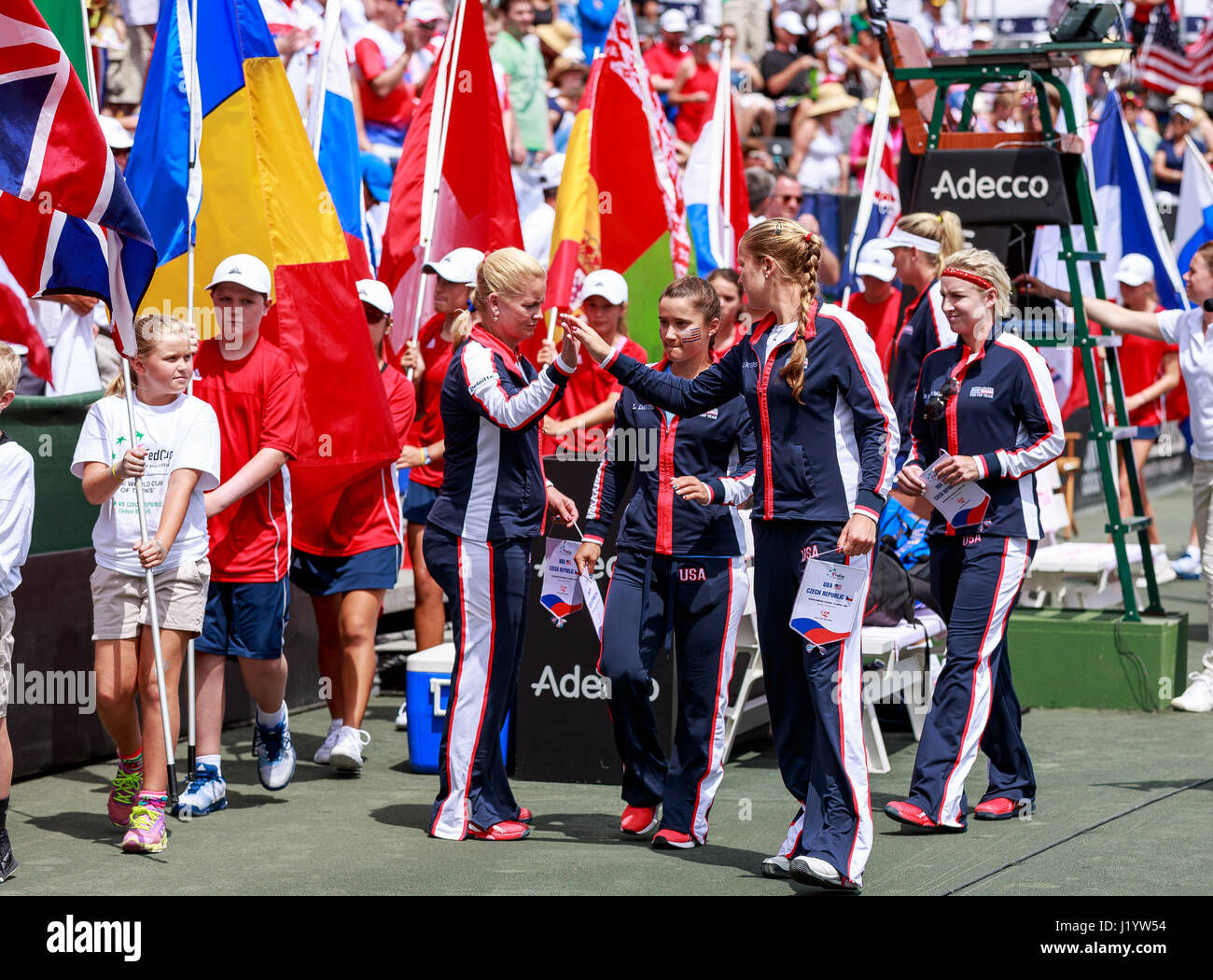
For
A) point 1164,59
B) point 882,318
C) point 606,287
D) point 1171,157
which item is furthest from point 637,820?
point 1164,59

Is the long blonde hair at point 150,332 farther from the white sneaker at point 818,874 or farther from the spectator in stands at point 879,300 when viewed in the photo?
the spectator in stands at point 879,300

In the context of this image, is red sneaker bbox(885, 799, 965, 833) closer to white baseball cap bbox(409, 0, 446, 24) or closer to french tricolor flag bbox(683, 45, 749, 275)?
french tricolor flag bbox(683, 45, 749, 275)

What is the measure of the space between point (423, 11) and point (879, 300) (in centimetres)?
472

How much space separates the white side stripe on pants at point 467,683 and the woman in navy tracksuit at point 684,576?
40 cm

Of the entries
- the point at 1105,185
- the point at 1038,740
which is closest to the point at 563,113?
the point at 1105,185

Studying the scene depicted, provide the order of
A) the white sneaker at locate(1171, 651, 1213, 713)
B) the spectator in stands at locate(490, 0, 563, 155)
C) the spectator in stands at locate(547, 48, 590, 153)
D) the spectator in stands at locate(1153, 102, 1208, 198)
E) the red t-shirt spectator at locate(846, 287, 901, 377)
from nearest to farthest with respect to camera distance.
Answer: the white sneaker at locate(1171, 651, 1213, 713) < the red t-shirt spectator at locate(846, 287, 901, 377) < the spectator in stands at locate(490, 0, 563, 155) < the spectator in stands at locate(547, 48, 590, 153) < the spectator in stands at locate(1153, 102, 1208, 198)

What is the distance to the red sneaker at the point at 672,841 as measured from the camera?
6.48 m

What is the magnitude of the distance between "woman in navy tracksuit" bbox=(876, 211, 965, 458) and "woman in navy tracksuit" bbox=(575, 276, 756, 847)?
177cm

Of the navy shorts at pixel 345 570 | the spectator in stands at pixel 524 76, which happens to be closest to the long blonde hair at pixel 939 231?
the navy shorts at pixel 345 570

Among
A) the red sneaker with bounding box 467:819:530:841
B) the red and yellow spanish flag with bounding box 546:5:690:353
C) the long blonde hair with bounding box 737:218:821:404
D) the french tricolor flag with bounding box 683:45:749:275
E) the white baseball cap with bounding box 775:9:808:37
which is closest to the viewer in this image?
the long blonde hair with bounding box 737:218:821:404

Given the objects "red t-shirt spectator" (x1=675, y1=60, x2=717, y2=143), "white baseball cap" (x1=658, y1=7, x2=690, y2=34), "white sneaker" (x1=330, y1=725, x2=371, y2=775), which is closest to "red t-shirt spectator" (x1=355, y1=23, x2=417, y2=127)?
"red t-shirt spectator" (x1=675, y1=60, x2=717, y2=143)

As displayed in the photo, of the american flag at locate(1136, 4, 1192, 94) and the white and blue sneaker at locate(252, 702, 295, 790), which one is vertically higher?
the american flag at locate(1136, 4, 1192, 94)

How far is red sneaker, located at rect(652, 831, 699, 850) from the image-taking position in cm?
648

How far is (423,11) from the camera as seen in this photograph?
12.9 metres
